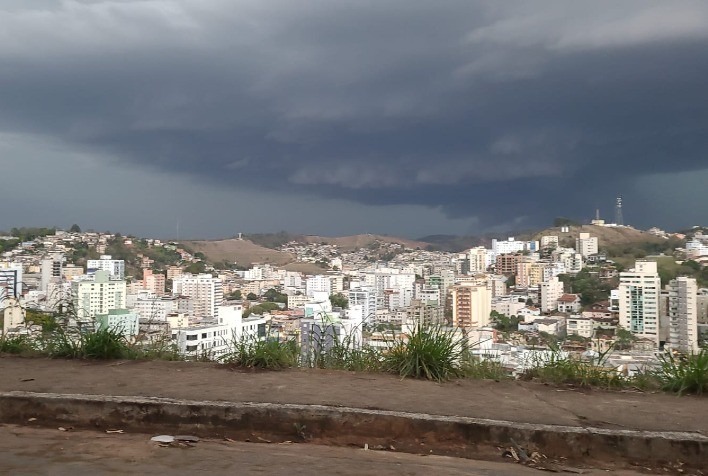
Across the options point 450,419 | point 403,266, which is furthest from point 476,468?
point 403,266

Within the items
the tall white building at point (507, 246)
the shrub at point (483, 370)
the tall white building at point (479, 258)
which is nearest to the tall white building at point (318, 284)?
the tall white building at point (479, 258)

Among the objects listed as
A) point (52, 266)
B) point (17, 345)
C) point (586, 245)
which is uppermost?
point (586, 245)

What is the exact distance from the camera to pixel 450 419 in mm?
3928

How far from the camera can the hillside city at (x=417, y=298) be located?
645cm

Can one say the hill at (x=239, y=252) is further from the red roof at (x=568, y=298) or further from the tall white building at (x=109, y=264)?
the red roof at (x=568, y=298)

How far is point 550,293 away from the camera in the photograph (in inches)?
615

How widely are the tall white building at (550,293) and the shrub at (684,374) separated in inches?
336

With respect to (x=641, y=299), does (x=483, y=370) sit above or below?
below

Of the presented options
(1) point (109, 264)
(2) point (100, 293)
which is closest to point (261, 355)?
(2) point (100, 293)

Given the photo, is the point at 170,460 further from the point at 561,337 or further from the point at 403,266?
the point at 403,266

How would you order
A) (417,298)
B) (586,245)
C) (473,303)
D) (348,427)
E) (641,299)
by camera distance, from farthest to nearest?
1. (586,245)
2. (473,303)
3. (417,298)
4. (641,299)
5. (348,427)

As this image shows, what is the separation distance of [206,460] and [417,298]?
8.70 m

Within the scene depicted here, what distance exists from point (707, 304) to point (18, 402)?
953cm

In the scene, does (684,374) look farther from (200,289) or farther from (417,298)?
(200,289)
